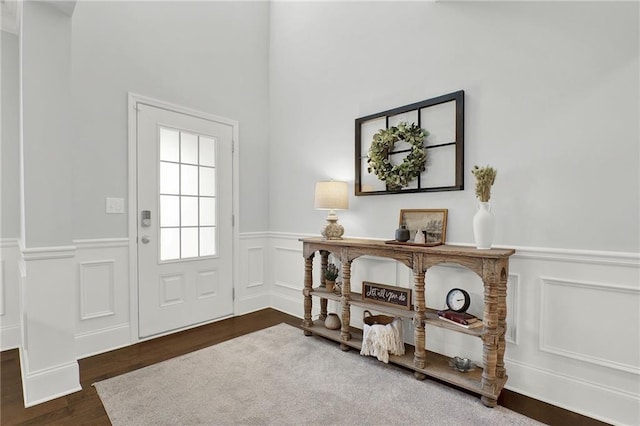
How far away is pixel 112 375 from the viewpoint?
227 cm

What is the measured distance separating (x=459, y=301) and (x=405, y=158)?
1140mm

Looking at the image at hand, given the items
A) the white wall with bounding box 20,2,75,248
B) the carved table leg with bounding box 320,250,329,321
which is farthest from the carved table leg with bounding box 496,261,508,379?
the white wall with bounding box 20,2,75,248

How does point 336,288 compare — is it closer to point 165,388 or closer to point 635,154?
point 165,388

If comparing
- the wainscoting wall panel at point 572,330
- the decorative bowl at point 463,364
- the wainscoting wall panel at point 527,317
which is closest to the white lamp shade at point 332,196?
Result: the wainscoting wall panel at point 527,317

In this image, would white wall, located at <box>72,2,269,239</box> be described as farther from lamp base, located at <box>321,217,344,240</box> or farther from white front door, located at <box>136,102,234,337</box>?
lamp base, located at <box>321,217,344,240</box>

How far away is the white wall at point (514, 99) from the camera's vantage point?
1810 mm

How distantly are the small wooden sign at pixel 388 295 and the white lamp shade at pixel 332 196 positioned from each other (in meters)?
0.70

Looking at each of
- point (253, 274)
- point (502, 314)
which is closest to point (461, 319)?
point (502, 314)

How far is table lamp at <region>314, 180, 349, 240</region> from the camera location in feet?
9.32

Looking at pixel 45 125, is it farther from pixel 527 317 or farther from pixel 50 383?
pixel 527 317

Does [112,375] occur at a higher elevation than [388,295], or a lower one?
lower

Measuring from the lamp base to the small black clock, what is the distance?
106 cm

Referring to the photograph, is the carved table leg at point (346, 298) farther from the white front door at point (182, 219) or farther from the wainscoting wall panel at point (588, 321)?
the white front door at point (182, 219)

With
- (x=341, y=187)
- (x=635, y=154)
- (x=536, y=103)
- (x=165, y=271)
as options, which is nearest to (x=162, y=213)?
Answer: (x=165, y=271)
